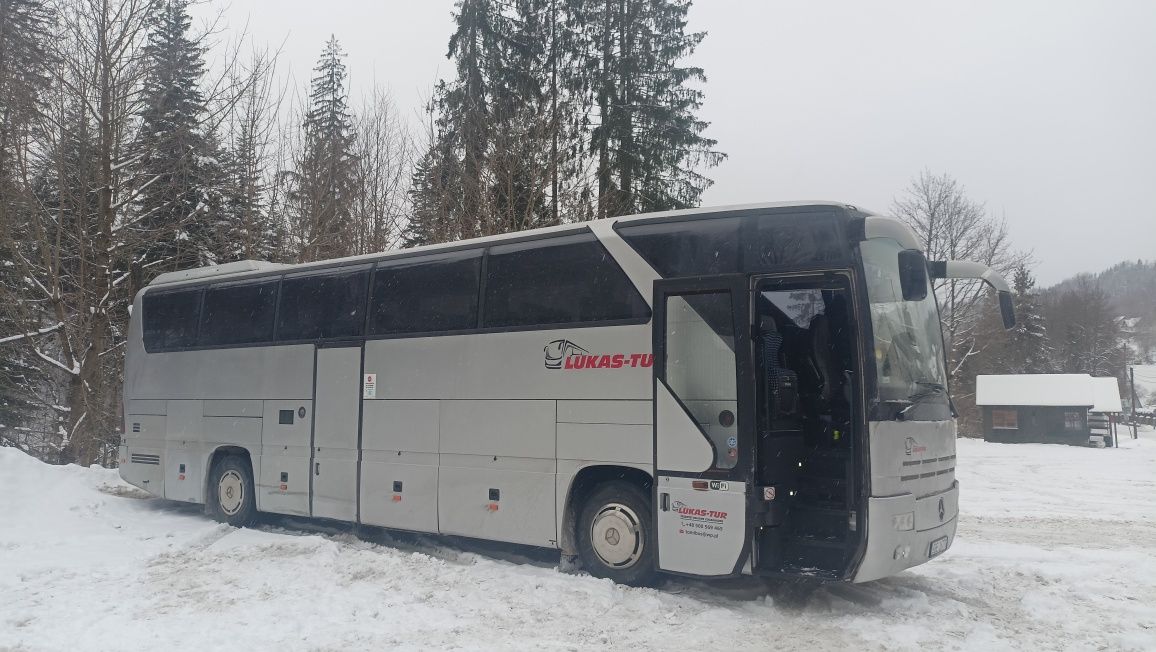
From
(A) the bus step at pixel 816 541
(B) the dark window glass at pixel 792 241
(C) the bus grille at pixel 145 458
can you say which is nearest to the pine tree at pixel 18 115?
(C) the bus grille at pixel 145 458

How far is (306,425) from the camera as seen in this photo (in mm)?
11555

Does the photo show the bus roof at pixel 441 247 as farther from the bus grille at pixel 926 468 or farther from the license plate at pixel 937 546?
the license plate at pixel 937 546

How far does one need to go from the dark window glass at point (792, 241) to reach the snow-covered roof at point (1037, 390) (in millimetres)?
46050

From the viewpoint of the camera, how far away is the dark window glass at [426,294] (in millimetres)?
9938

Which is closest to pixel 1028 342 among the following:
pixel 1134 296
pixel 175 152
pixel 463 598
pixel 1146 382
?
pixel 1146 382

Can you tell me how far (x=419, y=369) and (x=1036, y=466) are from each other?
24.2 meters

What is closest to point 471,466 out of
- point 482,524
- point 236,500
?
point 482,524

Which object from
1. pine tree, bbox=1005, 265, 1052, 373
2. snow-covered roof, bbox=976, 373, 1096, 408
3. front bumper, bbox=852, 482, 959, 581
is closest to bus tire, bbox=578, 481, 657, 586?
front bumper, bbox=852, 482, 959, 581

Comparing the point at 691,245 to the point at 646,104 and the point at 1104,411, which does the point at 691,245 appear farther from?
the point at 1104,411

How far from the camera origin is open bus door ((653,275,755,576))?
7457 mm

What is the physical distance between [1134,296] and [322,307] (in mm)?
157849

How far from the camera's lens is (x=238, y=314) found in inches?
503

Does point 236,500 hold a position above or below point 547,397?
below

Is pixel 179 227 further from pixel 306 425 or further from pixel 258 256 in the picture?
pixel 306 425
